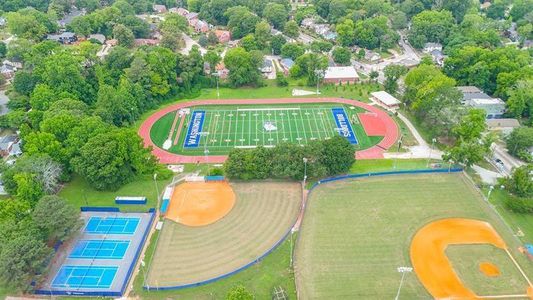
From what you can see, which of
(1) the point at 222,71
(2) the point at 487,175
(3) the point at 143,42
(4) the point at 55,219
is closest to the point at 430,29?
(1) the point at 222,71

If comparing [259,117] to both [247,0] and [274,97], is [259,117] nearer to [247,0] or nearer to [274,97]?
[274,97]

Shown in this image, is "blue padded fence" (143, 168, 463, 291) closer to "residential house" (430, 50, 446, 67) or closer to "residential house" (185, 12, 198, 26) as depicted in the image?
"residential house" (430, 50, 446, 67)

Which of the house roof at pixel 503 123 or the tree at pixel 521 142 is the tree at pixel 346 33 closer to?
the house roof at pixel 503 123

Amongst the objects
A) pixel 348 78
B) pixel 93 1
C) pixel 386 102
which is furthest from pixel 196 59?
pixel 93 1

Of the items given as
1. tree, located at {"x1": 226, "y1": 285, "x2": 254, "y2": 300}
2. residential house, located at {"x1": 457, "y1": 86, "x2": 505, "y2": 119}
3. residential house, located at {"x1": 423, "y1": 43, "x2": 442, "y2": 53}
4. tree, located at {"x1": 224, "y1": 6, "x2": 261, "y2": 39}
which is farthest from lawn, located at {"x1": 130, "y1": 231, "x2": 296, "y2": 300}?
tree, located at {"x1": 224, "y1": 6, "x2": 261, "y2": 39}

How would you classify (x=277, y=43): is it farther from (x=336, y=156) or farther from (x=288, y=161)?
(x=288, y=161)
